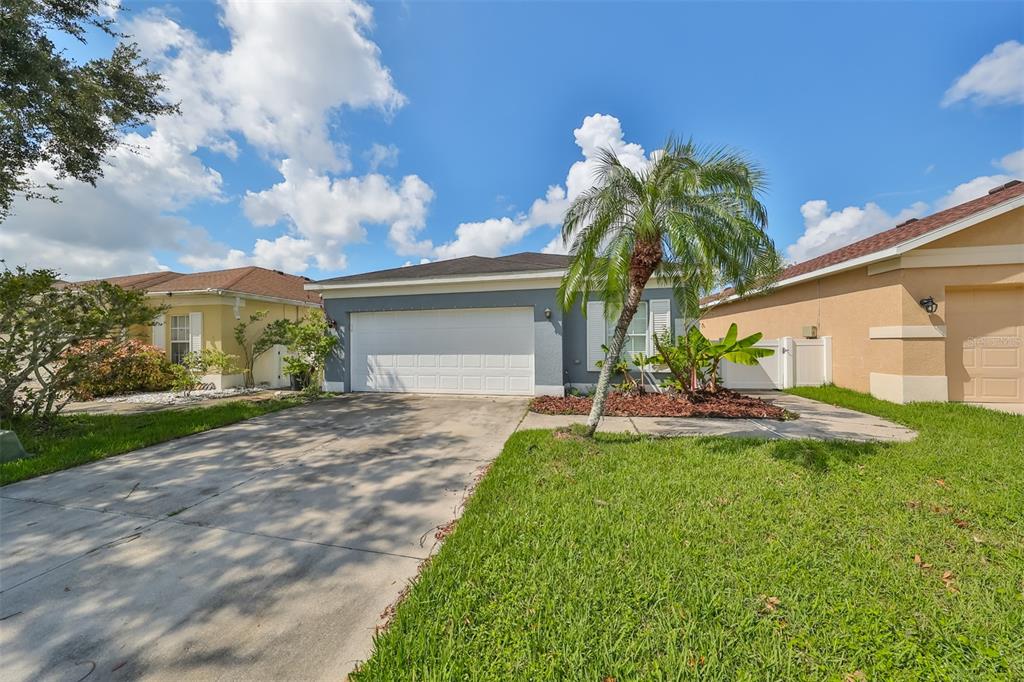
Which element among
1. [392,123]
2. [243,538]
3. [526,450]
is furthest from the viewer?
[392,123]

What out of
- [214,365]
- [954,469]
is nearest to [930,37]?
[954,469]

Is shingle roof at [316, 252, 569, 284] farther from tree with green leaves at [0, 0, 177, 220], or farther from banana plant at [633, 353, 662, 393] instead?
tree with green leaves at [0, 0, 177, 220]

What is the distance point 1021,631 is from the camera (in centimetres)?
209

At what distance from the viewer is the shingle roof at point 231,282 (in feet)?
39.5

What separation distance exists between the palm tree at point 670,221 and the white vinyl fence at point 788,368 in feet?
20.3

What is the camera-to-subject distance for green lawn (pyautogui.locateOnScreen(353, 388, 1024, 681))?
6.25ft

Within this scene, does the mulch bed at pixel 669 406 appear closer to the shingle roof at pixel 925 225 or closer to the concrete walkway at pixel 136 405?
the shingle roof at pixel 925 225

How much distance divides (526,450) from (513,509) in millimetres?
1667

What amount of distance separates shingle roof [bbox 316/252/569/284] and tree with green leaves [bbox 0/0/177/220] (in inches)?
205

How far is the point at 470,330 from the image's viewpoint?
1011cm

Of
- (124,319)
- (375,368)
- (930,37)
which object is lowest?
(375,368)

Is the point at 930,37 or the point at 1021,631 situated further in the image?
the point at 930,37

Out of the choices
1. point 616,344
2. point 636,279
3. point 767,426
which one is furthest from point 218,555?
point 767,426

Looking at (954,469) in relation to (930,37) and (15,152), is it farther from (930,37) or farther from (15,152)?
(15,152)
